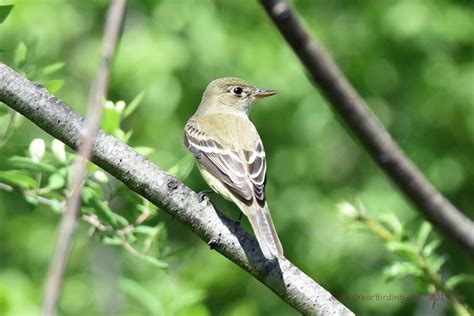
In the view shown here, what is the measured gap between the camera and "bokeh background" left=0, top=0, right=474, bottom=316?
803 cm

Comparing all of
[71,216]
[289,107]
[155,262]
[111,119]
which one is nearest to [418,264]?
[155,262]

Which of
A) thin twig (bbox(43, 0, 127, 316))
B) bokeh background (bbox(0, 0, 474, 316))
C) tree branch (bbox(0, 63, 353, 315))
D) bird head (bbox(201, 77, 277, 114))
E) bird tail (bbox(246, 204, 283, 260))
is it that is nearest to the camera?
thin twig (bbox(43, 0, 127, 316))

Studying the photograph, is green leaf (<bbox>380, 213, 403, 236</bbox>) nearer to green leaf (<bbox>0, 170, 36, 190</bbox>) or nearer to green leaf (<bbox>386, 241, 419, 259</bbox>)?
green leaf (<bbox>386, 241, 419, 259</bbox>)

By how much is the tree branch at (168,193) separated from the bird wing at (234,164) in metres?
1.29

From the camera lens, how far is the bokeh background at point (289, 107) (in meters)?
8.03

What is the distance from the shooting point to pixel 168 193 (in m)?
2.81

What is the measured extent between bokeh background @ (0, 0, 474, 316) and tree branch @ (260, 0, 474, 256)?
611 centimetres

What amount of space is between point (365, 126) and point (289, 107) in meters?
7.33

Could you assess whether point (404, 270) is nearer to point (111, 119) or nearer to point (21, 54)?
point (111, 119)

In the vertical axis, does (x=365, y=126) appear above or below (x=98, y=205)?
above

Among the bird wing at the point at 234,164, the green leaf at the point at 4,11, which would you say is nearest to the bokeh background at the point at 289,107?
the bird wing at the point at 234,164

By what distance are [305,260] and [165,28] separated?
2575mm

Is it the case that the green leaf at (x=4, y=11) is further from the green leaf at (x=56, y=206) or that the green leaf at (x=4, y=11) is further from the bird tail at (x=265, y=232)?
the bird tail at (x=265, y=232)

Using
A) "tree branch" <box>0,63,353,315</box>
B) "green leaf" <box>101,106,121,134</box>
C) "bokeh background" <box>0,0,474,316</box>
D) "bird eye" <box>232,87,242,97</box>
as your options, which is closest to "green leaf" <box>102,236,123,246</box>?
"green leaf" <box>101,106,121,134</box>
